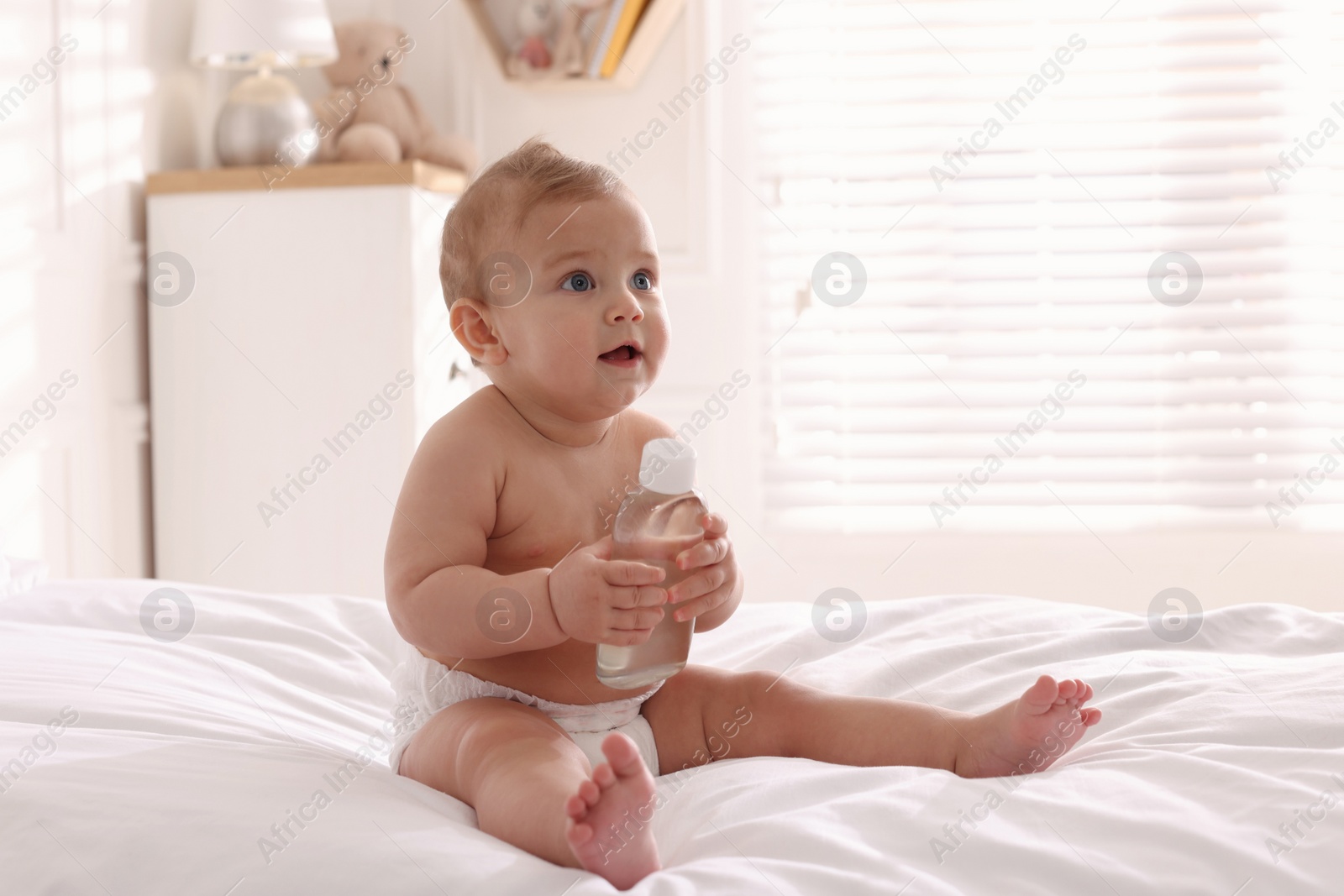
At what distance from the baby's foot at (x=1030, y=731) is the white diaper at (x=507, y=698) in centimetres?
27

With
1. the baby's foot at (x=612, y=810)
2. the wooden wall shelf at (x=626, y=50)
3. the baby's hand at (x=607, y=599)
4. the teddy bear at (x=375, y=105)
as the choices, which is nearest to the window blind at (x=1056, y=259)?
the wooden wall shelf at (x=626, y=50)

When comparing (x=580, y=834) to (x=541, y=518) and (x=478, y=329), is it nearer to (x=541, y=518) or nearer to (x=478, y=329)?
(x=541, y=518)

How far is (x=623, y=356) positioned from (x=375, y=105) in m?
1.70

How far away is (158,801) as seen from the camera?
29.9 inches

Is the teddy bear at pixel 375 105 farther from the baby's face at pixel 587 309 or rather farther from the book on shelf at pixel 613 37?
the baby's face at pixel 587 309

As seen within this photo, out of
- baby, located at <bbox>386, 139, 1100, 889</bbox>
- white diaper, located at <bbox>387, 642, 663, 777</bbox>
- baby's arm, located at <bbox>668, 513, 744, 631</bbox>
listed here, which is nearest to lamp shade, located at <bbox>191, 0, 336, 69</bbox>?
baby, located at <bbox>386, 139, 1100, 889</bbox>

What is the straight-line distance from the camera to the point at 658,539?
2.96ft

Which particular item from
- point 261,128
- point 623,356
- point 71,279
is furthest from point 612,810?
point 261,128

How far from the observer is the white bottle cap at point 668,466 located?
33.9 inches

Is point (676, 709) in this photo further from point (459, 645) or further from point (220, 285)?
point (220, 285)

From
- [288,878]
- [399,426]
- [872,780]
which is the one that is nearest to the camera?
[288,878]

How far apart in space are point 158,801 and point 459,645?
0.75 ft

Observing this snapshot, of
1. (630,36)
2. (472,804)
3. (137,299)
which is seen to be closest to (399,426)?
(137,299)

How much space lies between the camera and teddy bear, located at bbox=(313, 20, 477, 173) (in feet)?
8.11
